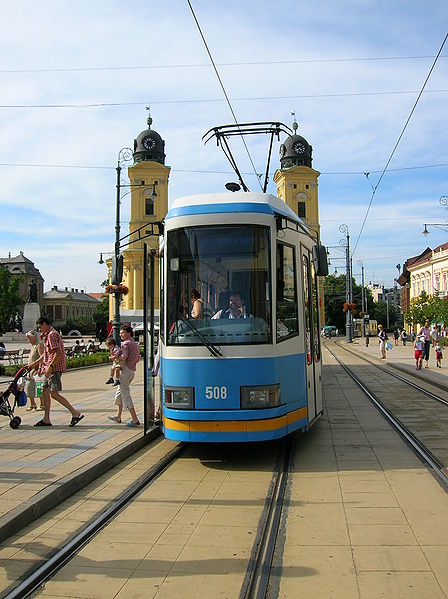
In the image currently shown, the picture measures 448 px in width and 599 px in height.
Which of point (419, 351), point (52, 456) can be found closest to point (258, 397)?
point (52, 456)

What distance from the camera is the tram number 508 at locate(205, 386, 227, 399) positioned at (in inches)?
307

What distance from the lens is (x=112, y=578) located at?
4602mm

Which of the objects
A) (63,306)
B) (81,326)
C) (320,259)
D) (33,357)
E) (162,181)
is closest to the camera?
(320,259)

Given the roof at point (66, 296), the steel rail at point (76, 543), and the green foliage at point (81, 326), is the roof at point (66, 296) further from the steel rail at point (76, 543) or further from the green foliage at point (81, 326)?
the steel rail at point (76, 543)

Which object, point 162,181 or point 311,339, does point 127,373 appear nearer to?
point 311,339

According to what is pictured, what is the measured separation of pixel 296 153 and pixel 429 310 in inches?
1768

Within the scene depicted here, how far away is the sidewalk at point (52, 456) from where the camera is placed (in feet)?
20.2

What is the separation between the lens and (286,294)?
27.6 feet

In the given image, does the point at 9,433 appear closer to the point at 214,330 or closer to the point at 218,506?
the point at 214,330

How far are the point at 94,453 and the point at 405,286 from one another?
94.6m

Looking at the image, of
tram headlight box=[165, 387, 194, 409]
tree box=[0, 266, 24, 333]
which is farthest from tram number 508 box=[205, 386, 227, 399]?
tree box=[0, 266, 24, 333]

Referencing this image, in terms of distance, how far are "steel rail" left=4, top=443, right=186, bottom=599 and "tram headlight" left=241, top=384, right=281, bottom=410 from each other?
139 cm

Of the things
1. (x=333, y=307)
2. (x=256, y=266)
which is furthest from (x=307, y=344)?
(x=333, y=307)

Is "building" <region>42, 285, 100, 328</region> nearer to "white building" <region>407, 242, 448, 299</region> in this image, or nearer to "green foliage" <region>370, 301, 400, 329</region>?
"green foliage" <region>370, 301, 400, 329</region>
